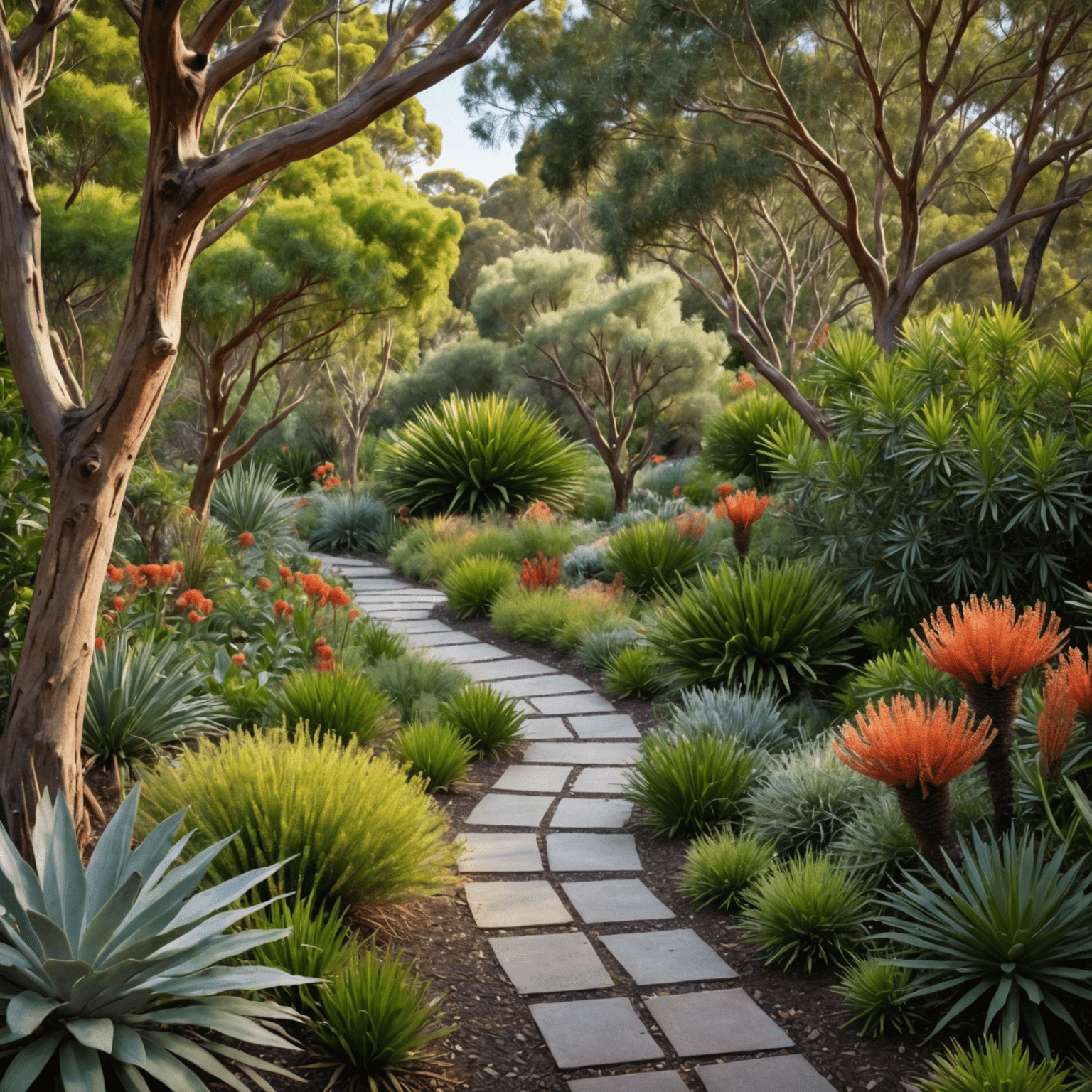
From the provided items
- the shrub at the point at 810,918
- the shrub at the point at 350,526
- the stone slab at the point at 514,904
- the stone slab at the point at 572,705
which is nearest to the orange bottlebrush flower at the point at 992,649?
the shrub at the point at 810,918

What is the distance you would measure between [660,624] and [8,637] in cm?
378

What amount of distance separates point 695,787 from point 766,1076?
1687mm

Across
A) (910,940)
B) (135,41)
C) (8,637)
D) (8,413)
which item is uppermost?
(135,41)

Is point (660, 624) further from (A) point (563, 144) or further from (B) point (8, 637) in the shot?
(A) point (563, 144)

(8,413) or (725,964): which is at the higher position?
(8,413)

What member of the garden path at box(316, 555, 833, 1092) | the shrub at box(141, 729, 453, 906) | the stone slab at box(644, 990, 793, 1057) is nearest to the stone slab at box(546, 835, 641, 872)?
the garden path at box(316, 555, 833, 1092)

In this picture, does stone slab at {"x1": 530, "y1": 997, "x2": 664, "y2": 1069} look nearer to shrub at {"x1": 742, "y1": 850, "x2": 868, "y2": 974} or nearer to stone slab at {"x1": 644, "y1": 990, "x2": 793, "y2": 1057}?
stone slab at {"x1": 644, "y1": 990, "x2": 793, "y2": 1057}

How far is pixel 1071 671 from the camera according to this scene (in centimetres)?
284

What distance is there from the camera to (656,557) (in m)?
8.41

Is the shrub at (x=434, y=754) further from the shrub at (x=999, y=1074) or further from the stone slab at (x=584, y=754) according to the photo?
the shrub at (x=999, y=1074)

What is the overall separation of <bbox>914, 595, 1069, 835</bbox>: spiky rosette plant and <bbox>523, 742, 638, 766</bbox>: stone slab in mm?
2409

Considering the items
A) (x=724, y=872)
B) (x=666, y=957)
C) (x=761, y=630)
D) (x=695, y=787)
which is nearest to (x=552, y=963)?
(x=666, y=957)

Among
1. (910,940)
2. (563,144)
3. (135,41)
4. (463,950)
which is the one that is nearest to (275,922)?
(463,950)

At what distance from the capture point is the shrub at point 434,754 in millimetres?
4754
